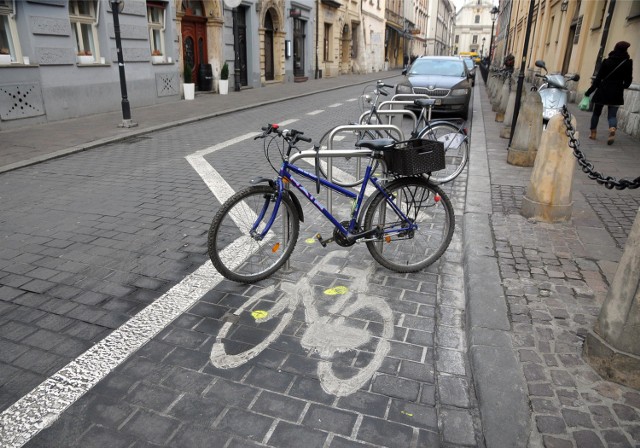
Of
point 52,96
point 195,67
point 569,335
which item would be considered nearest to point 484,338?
point 569,335

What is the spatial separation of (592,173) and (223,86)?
16.5m

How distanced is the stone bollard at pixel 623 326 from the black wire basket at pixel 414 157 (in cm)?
145

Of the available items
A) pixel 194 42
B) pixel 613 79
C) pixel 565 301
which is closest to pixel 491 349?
pixel 565 301

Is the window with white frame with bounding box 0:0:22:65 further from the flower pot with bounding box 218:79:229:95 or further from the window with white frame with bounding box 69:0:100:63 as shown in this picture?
the flower pot with bounding box 218:79:229:95

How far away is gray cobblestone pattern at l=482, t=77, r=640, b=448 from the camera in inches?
91.3

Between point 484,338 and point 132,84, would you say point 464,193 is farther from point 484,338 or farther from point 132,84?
point 132,84

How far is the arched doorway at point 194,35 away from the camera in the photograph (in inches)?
679

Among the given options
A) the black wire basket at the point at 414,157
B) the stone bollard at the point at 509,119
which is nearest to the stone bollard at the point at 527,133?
the stone bollard at the point at 509,119

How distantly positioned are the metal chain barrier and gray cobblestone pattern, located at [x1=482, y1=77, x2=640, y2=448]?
0.73m

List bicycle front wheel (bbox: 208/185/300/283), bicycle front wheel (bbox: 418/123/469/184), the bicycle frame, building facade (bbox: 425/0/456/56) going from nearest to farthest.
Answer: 1. bicycle front wheel (bbox: 208/185/300/283)
2. the bicycle frame
3. bicycle front wheel (bbox: 418/123/469/184)
4. building facade (bbox: 425/0/456/56)

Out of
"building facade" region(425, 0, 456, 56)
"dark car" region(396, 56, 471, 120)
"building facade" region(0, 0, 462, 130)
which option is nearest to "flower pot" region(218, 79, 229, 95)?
"building facade" region(0, 0, 462, 130)

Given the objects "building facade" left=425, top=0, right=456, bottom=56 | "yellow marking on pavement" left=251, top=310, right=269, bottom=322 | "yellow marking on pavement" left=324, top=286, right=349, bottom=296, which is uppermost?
"building facade" left=425, top=0, right=456, bottom=56

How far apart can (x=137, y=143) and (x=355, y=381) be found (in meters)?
8.31

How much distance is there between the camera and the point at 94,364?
2.83 m
